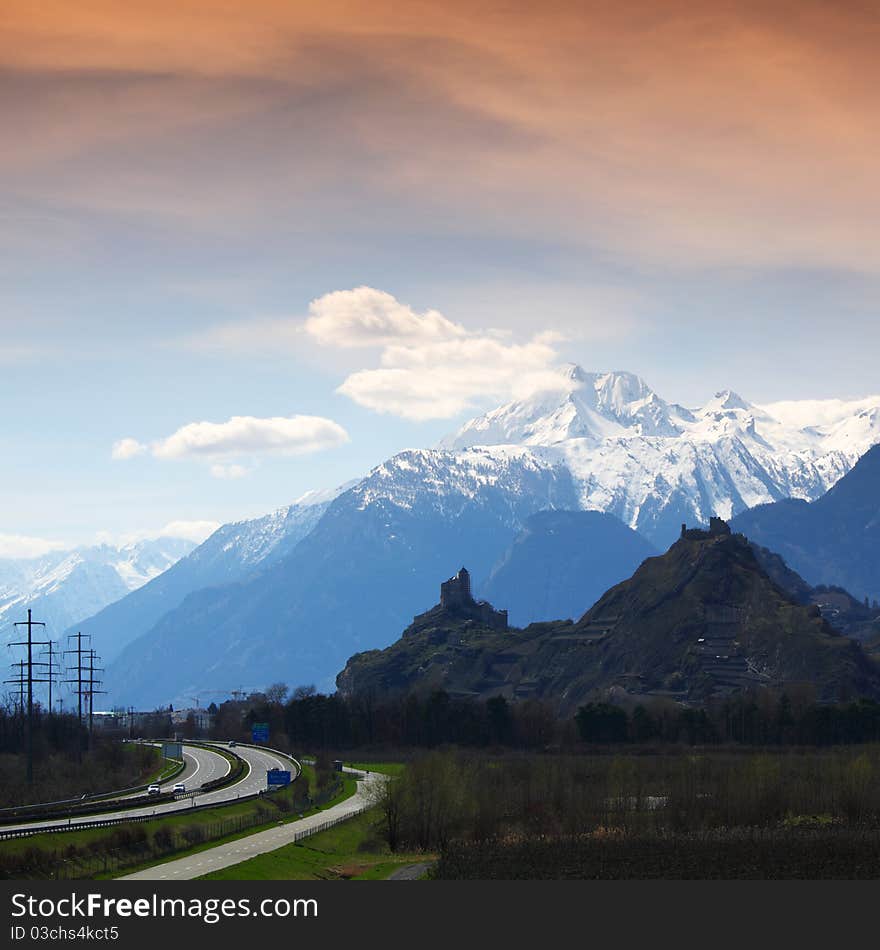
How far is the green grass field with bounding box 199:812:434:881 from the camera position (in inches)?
5965

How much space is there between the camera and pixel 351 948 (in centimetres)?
10525

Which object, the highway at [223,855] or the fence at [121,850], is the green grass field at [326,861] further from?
the fence at [121,850]

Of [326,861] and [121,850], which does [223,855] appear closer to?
[121,850]

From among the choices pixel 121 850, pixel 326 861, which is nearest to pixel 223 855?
pixel 121 850

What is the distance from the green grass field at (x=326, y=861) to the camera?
15150cm

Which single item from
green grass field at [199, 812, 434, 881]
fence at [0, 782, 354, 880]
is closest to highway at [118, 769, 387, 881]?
green grass field at [199, 812, 434, 881]

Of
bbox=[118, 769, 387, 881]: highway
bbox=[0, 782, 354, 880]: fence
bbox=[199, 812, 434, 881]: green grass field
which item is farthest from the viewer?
bbox=[199, 812, 434, 881]: green grass field

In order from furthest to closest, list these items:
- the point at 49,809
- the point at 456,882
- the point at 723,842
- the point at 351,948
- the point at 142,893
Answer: the point at 49,809 → the point at 723,842 → the point at 456,882 → the point at 142,893 → the point at 351,948

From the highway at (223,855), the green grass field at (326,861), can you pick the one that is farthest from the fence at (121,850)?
the green grass field at (326,861)

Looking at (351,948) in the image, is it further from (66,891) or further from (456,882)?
(456,882)

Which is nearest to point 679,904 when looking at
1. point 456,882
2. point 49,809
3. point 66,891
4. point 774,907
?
point 774,907

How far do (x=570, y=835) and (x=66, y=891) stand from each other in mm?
80605

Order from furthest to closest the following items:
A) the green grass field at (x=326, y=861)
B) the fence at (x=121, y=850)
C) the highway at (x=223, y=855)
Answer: the green grass field at (x=326, y=861) → the fence at (x=121, y=850) → the highway at (x=223, y=855)

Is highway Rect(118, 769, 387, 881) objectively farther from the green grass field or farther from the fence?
the fence
